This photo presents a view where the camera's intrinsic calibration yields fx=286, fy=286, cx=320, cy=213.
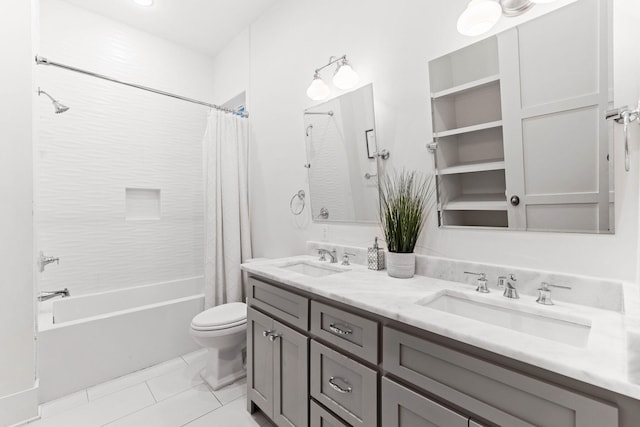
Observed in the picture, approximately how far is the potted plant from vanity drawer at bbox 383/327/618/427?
475mm

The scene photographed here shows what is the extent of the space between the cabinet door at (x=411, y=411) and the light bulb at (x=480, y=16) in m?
1.38

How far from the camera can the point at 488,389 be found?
2.41ft

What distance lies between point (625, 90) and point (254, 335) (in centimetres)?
192

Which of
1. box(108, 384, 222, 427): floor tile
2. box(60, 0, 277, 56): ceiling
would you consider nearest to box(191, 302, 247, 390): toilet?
box(108, 384, 222, 427): floor tile

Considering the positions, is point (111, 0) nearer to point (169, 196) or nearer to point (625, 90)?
point (169, 196)

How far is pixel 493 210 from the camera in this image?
124 centimetres

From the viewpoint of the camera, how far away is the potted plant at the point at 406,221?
1.39m

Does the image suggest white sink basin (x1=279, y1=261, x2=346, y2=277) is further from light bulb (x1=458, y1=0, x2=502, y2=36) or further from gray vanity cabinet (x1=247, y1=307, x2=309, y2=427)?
light bulb (x1=458, y1=0, x2=502, y2=36)

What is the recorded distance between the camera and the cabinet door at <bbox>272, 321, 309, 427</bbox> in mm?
1294

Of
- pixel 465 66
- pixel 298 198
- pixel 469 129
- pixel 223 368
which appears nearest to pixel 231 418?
pixel 223 368

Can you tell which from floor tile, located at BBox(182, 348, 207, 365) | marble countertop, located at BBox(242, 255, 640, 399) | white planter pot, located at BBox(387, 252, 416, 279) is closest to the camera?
marble countertop, located at BBox(242, 255, 640, 399)

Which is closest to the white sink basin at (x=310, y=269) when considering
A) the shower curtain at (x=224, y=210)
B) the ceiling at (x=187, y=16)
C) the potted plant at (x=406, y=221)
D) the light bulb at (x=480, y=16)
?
the potted plant at (x=406, y=221)

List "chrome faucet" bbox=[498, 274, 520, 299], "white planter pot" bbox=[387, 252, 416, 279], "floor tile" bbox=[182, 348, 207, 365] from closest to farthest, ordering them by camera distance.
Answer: "chrome faucet" bbox=[498, 274, 520, 299], "white planter pot" bbox=[387, 252, 416, 279], "floor tile" bbox=[182, 348, 207, 365]

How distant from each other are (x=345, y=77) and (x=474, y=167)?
93 centimetres
